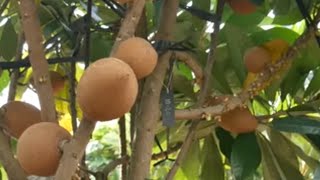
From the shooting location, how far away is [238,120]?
0.63 m

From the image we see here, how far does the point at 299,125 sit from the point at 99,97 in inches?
10.3

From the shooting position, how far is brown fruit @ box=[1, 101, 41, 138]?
1.65 ft

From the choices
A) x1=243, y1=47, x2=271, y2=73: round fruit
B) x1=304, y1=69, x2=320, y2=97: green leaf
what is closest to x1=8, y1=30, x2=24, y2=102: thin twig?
x1=243, y1=47, x2=271, y2=73: round fruit

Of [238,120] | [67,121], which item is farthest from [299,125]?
[67,121]

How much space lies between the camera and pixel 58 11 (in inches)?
28.3

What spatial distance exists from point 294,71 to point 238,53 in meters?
0.07

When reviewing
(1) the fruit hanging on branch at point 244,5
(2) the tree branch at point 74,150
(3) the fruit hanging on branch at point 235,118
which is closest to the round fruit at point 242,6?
(1) the fruit hanging on branch at point 244,5

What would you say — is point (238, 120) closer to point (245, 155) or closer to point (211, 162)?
point (245, 155)

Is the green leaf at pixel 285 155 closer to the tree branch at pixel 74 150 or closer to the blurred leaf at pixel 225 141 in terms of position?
the blurred leaf at pixel 225 141

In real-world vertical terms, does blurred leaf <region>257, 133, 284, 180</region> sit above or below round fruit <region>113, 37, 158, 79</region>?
below

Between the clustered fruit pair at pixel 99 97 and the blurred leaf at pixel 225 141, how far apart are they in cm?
31

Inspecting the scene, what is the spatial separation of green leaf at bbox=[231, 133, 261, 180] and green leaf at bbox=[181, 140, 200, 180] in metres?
0.16

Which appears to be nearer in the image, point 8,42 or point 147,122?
point 147,122

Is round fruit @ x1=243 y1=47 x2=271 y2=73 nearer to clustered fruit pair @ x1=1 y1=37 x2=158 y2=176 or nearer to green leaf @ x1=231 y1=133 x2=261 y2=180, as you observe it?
green leaf @ x1=231 y1=133 x2=261 y2=180
